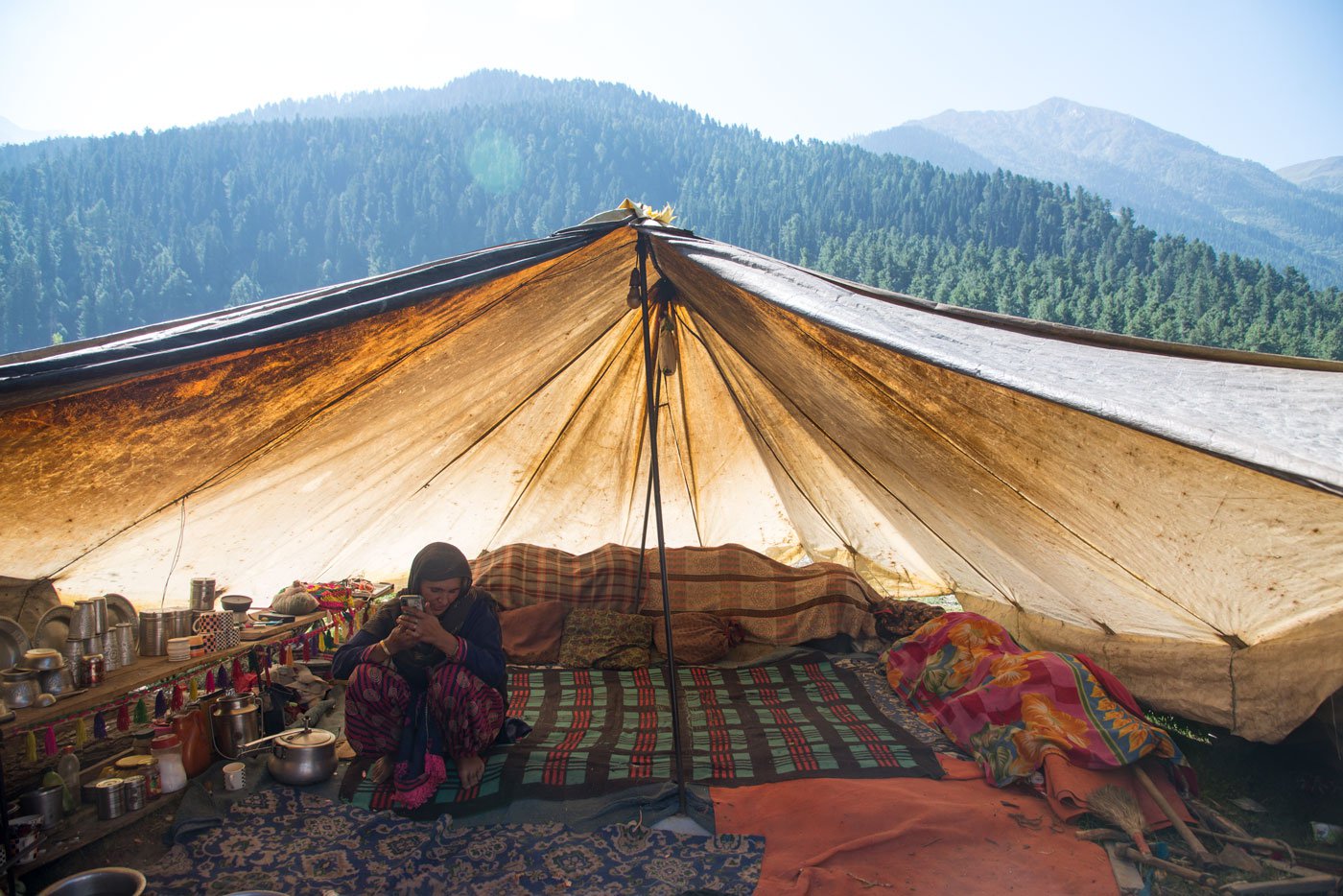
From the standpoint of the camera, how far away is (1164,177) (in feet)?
480

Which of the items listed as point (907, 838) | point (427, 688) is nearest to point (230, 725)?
point (427, 688)

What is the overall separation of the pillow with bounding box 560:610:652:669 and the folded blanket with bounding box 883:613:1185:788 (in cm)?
147

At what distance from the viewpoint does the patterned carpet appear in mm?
3090

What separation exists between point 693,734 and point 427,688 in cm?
122

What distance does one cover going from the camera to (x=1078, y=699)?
3246 millimetres

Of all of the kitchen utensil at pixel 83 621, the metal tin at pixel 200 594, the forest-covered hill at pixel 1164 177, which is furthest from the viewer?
the forest-covered hill at pixel 1164 177

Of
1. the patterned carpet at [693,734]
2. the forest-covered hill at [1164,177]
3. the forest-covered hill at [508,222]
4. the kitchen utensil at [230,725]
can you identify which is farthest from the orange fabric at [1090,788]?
the forest-covered hill at [1164,177]

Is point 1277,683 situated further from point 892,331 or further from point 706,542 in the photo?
point 706,542

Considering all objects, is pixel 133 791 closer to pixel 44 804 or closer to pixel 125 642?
pixel 44 804

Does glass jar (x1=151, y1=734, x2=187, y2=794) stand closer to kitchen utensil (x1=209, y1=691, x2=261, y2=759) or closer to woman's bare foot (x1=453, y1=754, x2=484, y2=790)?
kitchen utensil (x1=209, y1=691, x2=261, y2=759)

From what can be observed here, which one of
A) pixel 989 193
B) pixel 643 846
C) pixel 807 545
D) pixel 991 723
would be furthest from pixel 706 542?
pixel 989 193

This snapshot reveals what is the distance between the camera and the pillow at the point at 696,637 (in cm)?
469

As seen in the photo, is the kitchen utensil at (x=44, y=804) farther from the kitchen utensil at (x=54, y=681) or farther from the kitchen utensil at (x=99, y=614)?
the kitchen utensil at (x=99, y=614)

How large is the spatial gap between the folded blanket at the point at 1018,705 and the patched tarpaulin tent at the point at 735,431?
396 mm
